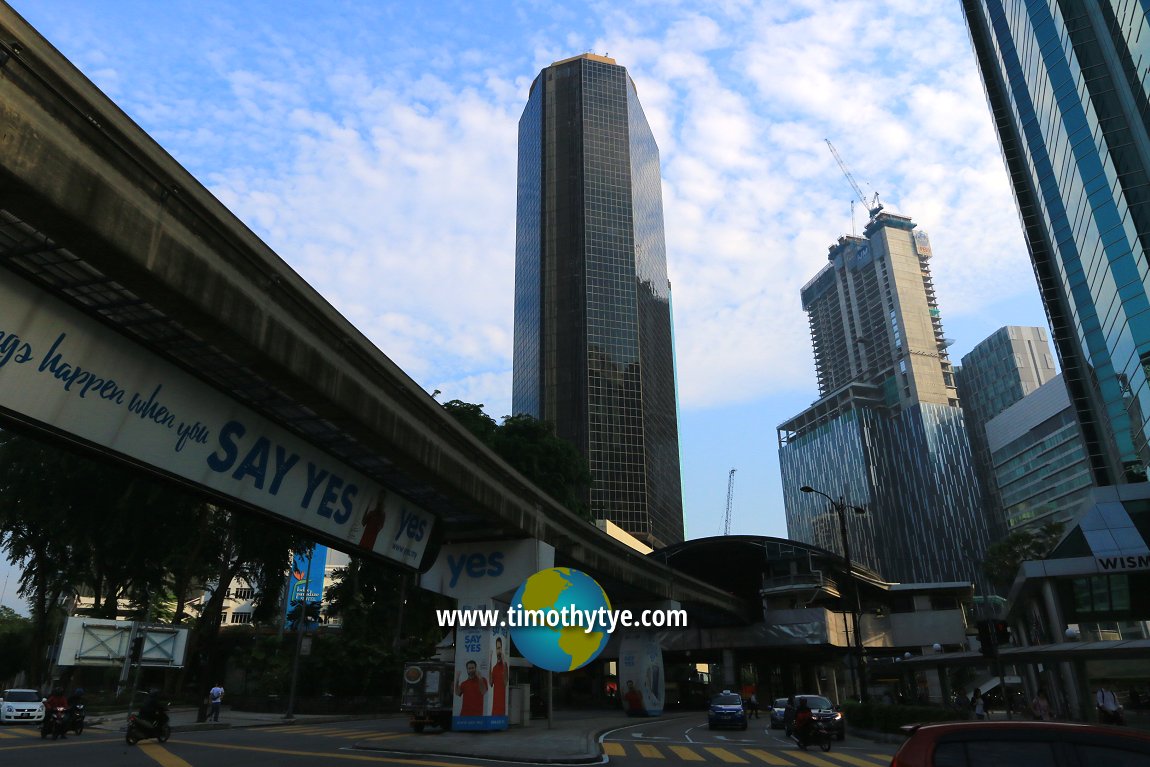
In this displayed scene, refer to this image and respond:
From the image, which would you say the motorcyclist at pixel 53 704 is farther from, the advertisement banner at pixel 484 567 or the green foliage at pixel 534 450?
the green foliage at pixel 534 450

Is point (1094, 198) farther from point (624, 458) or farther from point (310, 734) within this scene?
point (624, 458)

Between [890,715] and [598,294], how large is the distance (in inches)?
4671

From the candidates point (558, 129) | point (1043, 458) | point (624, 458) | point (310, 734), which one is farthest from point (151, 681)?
point (1043, 458)

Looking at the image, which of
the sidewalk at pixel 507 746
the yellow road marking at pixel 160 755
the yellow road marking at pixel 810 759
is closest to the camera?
the yellow road marking at pixel 160 755

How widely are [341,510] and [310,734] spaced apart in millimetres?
13384

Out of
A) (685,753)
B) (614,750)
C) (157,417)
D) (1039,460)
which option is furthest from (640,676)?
(1039,460)

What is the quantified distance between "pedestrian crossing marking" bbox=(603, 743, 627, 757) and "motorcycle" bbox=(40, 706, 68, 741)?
721 inches

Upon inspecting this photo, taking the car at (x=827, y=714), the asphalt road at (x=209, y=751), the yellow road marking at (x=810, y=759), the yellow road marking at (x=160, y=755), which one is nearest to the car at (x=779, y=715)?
the car at (x=827, y=714)

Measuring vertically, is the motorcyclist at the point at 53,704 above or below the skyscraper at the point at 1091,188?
below

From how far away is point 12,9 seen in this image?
30.9ft

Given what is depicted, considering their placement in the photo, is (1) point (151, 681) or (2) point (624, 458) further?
(2) point (624, 458)

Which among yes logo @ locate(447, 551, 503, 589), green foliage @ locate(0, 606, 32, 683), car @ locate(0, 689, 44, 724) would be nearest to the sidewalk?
yes logo @ locate(447, 551, 503, 589)

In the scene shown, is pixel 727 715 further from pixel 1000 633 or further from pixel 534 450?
pixel 534 450

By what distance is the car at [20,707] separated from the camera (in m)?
32.4
